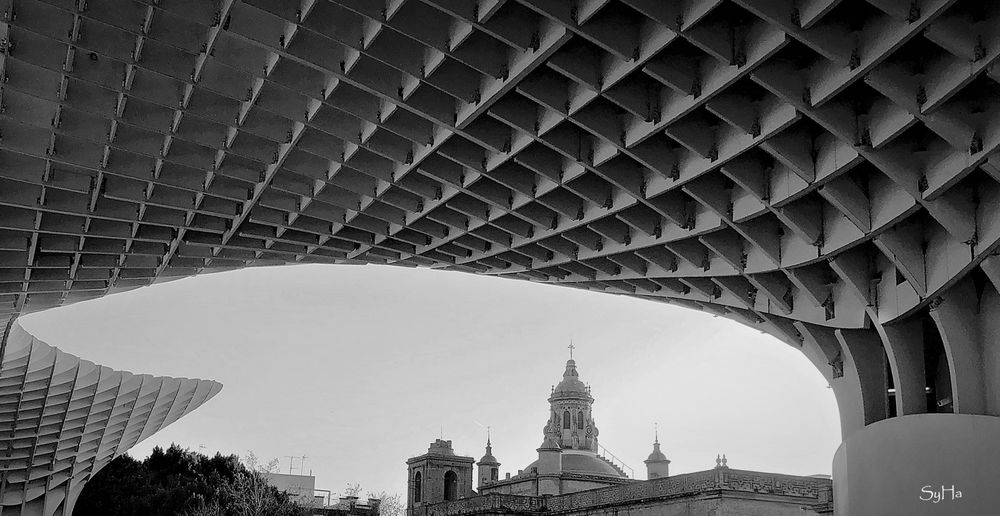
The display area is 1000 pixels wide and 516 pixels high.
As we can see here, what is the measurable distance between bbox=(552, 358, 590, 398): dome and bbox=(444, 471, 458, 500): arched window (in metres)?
27.5

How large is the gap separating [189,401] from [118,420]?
15.9 feet

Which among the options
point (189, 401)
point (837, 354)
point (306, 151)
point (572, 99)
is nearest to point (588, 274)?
point (837, 354)

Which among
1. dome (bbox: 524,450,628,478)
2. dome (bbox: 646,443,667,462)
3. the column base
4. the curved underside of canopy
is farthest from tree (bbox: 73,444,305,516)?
the column base

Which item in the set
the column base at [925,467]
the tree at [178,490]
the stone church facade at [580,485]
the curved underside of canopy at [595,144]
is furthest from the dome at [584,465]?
the column base at [925,467]

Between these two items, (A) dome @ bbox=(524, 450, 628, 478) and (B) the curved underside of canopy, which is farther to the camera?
(A) dome @ bbox=(524, 450, 628, 478)

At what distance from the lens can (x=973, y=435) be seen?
812 inches

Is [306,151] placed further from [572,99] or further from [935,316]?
[935,316]

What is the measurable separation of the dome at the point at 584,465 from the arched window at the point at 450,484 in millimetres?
10611

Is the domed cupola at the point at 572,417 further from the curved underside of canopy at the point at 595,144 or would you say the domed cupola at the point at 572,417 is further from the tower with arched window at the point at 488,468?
the curved underside of canopy at the point at 595,144

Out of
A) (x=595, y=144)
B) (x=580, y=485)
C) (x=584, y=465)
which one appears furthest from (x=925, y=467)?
(x=584, y=465)

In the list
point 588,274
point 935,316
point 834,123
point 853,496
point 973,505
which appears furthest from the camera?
point 588,274

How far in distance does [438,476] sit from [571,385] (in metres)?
32.5

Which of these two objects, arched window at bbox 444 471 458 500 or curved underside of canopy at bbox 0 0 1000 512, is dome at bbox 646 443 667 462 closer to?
arched window at bbox 444 471 458 500

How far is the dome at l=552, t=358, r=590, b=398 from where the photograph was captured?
150 meters
